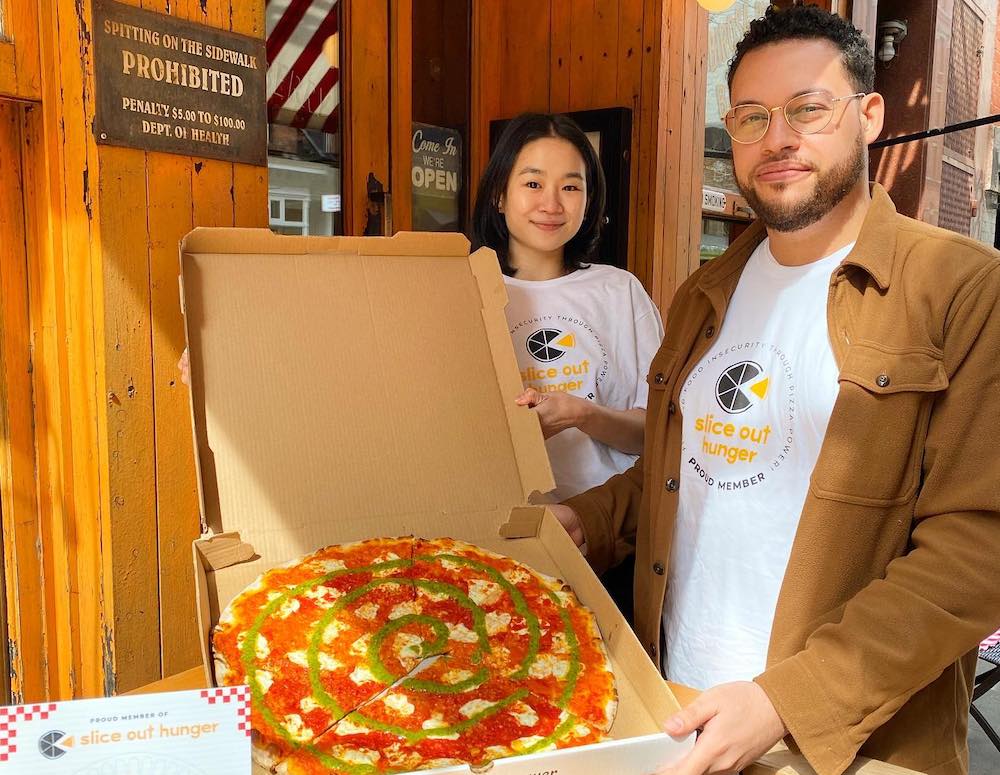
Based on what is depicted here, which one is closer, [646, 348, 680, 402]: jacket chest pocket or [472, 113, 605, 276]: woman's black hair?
[646, 348, 680, 402]: jacket chest pocket

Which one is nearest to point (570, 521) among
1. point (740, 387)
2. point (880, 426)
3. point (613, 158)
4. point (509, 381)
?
point (509, 381)

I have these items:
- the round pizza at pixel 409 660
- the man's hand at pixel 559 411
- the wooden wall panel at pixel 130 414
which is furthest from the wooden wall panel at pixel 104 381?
the man's hand at pixel 559 411

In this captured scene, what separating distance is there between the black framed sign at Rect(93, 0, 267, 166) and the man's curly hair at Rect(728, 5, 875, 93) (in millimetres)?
1274

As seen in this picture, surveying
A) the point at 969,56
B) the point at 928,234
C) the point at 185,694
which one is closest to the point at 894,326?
the point at 928,234

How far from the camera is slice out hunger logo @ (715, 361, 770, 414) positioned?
1.55m

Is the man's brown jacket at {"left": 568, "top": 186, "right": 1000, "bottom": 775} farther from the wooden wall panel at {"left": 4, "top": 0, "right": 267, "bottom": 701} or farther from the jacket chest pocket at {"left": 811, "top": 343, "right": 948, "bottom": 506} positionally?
the wooden wall panel at {"left": 4, "top": 0, "right": 267, "bottom": 701}

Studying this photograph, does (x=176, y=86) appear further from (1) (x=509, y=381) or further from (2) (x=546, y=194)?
(1) (x=509, y=381)

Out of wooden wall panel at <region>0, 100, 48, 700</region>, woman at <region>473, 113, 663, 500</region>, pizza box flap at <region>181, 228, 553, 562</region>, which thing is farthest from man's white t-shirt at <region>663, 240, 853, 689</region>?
wooden wall panel at <region>0, 100, 48, 700</region>

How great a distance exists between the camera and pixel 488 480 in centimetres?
165

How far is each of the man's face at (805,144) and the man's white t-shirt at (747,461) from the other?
0.12 m

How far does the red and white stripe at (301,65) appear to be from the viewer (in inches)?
113

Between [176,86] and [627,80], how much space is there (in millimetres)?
2332

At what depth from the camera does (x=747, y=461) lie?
155 centimetres

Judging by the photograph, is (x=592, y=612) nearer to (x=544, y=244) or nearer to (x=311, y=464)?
(x=311, y=464)
